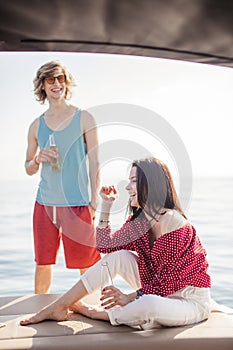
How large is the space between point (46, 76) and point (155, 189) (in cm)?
95

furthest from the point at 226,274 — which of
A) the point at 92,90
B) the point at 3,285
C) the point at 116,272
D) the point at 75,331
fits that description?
the point at 92,90

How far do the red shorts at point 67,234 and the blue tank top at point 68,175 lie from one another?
0.14ft

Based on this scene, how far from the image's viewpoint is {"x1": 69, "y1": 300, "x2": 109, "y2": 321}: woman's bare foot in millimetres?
2543

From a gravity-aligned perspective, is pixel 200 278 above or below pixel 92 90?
below

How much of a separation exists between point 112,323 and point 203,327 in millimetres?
339

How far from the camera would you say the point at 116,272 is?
8.86 ft

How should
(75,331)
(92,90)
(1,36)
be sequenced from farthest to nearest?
(92,90)
(1,36)
(75,331)

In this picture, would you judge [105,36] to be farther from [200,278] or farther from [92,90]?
[92,90]

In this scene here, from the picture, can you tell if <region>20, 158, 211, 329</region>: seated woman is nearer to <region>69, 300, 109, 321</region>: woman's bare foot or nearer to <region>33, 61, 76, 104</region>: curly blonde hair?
<region>69, 300, 109, 321</region>: woman's bare foot

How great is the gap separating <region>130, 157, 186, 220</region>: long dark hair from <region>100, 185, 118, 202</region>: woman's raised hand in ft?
0.51

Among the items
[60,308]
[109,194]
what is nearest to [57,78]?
[109,194]

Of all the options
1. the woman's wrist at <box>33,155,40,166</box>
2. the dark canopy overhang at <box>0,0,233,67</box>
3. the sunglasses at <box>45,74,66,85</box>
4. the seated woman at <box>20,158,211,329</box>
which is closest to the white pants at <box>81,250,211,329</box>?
the seated woman at <box>20,158,211,329</box>

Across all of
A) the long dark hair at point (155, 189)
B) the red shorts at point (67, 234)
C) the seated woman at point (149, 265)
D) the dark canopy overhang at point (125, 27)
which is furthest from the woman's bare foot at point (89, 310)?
the dark canopy overhang at point (125, 27)

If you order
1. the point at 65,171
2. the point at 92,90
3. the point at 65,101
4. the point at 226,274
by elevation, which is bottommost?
the point at 226,274
